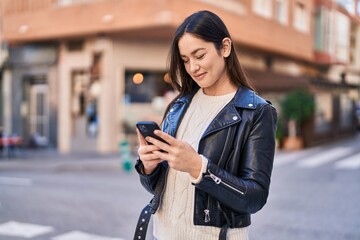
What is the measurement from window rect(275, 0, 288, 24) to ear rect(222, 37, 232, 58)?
69.6 ft

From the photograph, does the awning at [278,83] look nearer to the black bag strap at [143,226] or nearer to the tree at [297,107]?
the tree at [297,107]

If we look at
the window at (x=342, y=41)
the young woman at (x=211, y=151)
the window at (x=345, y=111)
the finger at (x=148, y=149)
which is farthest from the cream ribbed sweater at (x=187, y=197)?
the window at (x=342, y=41)

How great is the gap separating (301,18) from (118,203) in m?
20.0

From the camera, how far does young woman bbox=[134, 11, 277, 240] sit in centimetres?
138

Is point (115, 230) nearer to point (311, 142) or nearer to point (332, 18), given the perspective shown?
point (311, 142)

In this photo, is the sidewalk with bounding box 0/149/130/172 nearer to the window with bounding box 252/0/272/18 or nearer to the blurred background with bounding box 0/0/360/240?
the blurred background with bounding box 0/0/360/240

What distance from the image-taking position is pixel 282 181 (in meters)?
9.99

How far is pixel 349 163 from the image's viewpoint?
1321cm

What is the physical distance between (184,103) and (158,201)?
15.5 inches

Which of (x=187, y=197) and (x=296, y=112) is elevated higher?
(x=296, y=112)

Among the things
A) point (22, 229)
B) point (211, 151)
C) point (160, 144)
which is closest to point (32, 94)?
point (22, 229)

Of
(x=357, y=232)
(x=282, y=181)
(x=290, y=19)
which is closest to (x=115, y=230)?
(x=357, y=232)

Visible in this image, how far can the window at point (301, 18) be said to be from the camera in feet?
78.4

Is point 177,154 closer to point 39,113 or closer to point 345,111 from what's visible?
point 39,113
